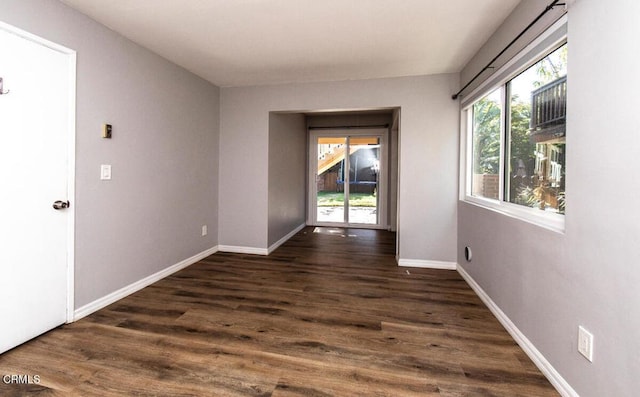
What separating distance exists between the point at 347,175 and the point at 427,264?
328 cm

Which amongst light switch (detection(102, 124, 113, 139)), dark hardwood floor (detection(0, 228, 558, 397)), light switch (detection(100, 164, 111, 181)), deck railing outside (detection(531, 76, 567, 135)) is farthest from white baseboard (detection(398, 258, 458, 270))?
light switch (detection(102, 124, 113, 139))

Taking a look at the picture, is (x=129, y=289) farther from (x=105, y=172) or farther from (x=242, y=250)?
(x=242, y=250)

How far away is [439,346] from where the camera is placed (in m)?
2.08

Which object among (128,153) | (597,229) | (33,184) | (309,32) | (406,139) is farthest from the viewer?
(406,139)

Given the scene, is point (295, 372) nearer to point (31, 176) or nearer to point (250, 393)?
point (250, 393)

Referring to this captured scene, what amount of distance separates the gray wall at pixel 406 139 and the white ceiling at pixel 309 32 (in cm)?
29

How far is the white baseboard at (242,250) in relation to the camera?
14.5 feet

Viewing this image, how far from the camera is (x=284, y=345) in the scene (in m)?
2.08

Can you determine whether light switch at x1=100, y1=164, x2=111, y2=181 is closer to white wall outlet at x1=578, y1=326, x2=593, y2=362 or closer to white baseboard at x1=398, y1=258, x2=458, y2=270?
white baseboard at x1=398, y1=258, x2=458, y2=270

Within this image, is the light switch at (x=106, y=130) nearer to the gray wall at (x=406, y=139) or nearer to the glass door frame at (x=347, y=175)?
the gray wall at (x=406, y=139)

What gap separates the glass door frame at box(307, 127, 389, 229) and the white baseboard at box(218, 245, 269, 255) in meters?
2.56

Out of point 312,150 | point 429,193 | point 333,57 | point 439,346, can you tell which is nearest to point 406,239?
A: point 429,193

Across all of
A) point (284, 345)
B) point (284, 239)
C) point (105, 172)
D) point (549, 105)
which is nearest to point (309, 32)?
point (549, 105)

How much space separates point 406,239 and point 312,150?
139 inches
